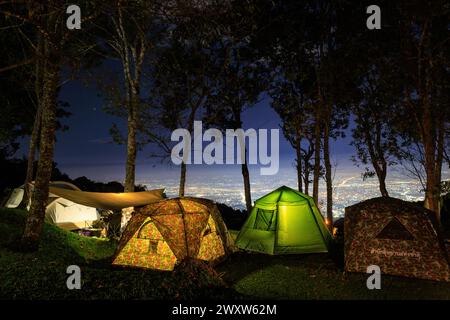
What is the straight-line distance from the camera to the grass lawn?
509cm

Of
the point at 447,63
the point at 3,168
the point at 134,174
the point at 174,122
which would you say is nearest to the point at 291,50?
the point at 174,122

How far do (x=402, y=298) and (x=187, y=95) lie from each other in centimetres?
1407

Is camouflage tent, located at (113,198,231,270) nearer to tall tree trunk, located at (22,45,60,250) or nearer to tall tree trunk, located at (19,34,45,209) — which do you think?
tall tree trunk, located at (22,45,60,250)

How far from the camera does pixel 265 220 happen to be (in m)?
10.8

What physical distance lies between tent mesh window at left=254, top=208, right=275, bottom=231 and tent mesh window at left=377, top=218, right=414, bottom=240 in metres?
3.20

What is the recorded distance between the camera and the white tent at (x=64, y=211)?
51.3 feet

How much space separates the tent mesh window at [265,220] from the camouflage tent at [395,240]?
8.04 feet

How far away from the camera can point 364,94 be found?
17938 millimetres

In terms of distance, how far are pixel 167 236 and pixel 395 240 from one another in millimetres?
5221

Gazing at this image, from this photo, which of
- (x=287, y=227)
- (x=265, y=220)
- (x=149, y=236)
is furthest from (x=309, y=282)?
(x=149, y=236)
